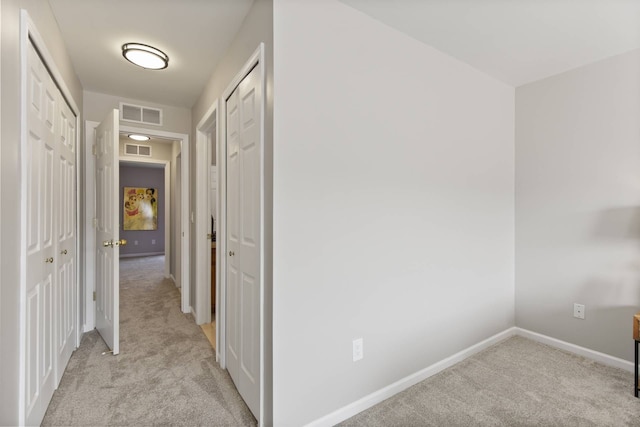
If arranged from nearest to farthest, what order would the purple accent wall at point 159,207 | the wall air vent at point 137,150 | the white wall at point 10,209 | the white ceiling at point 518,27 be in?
the white wall at point 10,209 < the white ceiling at point 518,27 < the wall air vent at point 137,150 < the purple accent wall at point 159,207

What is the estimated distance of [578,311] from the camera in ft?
8.44

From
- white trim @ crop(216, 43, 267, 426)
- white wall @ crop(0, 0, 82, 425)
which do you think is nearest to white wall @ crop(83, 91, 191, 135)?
white trim @ crop(216, 43, 267, 426)

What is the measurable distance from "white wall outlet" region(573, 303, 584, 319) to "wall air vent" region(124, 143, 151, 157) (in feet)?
19.0

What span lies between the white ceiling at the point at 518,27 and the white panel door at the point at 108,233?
7.38 ft

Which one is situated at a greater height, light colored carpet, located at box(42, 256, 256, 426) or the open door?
the open door

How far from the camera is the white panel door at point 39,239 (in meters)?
1.48

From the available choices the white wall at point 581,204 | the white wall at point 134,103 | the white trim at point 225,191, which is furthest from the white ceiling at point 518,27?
the white wall at point 134,103

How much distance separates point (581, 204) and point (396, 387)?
2235mm

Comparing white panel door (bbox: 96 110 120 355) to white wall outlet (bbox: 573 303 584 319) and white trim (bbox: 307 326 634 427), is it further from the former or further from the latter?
white wall outlet (bbox: 573 303 584 319)

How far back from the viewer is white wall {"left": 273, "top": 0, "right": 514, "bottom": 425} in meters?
1.58

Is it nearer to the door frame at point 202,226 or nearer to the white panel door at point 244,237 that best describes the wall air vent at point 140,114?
the door frame at point 202,226

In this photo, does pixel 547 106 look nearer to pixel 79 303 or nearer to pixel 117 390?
pixel 117 390

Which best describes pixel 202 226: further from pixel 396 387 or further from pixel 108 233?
pixel 396 387

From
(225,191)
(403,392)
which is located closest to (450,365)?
(403,392)
